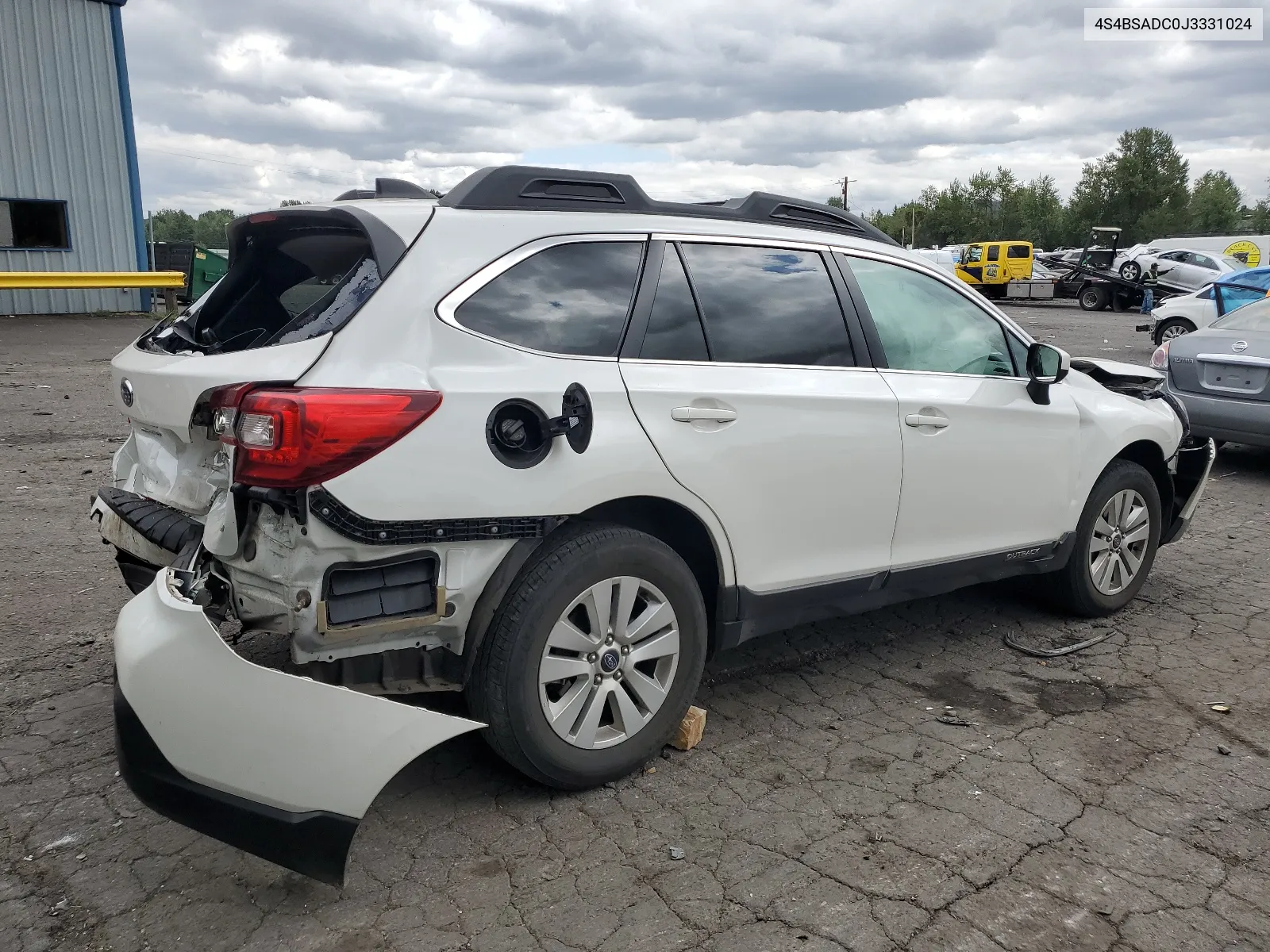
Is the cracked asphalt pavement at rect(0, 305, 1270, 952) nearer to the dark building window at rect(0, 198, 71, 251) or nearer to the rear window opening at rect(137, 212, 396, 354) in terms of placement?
the rear window opening at rect(137, 212, 396, 354)

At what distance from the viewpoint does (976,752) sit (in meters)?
3.56

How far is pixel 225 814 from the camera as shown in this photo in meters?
2.50

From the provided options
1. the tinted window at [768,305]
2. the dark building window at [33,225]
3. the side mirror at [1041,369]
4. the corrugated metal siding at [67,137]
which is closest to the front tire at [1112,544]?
the side mirror at [1041,369]

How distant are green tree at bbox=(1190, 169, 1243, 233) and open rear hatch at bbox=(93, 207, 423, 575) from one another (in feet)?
267

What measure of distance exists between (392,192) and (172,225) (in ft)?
369

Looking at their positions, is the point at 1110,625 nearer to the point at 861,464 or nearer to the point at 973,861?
the point at 861,464

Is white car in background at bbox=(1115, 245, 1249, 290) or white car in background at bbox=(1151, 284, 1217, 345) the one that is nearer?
white car in background at bbox=(1151, 284, 1217, 345)

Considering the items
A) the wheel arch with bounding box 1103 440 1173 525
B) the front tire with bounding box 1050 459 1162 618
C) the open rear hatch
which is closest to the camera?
the open rear hatch

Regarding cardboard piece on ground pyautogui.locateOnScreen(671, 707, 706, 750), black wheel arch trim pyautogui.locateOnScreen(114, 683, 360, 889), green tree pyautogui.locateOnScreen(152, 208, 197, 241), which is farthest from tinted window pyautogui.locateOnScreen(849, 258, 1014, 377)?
green tree pyautogui.locateOnScreen(152, 208, 197, 241)

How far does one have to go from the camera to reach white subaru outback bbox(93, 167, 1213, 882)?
2.56 m

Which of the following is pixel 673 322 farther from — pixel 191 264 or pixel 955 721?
pixel 191 264

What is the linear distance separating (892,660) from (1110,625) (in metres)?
1.30

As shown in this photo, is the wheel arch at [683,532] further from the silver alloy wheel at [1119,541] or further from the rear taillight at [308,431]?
the silver alloy wheel at [1119,541]

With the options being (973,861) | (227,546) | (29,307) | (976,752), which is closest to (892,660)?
(976,752)
